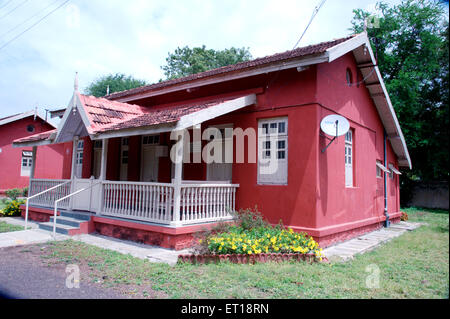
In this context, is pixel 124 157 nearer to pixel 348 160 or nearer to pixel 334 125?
pixel 334 125

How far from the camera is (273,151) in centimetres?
883

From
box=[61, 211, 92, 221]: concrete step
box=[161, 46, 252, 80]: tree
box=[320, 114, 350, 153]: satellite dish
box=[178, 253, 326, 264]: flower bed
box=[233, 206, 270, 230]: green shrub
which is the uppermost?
box=[161, 46, 252, 80]: tree

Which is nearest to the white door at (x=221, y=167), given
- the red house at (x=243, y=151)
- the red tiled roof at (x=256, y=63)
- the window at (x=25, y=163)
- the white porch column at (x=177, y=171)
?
the red house at (x=243, y=151)

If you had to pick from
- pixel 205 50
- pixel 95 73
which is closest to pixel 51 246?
pixel 205 50

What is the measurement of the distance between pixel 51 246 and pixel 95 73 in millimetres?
42966

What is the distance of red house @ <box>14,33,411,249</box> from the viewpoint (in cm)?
798

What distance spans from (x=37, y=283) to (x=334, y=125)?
7.11 metres

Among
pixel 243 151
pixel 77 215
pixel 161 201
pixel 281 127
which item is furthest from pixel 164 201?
pixel 281 127

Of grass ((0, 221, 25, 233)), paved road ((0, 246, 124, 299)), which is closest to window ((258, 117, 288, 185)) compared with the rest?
paved road ((0, 246, 124, 299))

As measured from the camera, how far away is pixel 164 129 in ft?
24.5

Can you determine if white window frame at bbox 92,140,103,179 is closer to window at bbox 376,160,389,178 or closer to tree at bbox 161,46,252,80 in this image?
window at bbox 376,160,389,178

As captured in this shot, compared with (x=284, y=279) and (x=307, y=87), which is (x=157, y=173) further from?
(x=284, y=279)

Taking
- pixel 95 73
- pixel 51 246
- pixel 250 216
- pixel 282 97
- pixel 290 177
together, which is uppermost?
pixel 95 73

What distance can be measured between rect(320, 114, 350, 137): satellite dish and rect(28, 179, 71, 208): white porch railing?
8.24 m
